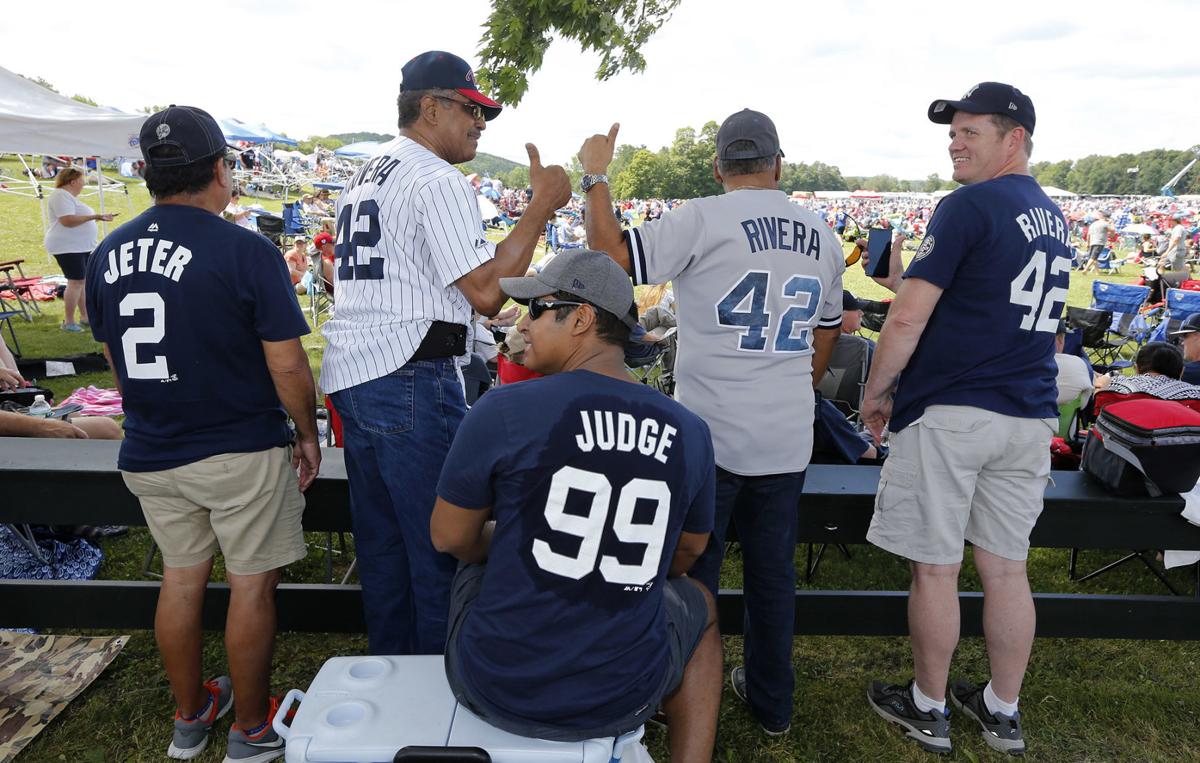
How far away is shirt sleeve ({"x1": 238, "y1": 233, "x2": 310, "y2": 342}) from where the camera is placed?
2.24 metres

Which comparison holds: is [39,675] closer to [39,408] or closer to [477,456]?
[39,408]

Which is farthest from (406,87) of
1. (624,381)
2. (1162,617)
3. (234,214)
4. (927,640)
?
(234,214)

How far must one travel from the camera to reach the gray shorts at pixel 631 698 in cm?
176

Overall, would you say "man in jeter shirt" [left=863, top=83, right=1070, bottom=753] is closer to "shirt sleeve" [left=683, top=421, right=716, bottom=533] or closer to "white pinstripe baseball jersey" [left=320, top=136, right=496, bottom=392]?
"shirt sleeve" [left=683, top=421, right=716, bottom=533]

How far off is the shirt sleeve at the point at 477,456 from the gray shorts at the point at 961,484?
5.21 ft

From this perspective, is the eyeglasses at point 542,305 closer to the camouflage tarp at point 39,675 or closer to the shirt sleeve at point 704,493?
the shirt sleeve at point 704,493

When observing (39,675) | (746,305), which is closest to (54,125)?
(39,675)

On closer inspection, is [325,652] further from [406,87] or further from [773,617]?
[406,87]

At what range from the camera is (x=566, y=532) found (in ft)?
5.68

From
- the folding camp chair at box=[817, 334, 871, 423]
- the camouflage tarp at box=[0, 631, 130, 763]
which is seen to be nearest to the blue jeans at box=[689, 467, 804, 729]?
the camouflage tarp at box=[0, 631, 130, 763]

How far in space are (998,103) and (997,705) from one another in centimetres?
214

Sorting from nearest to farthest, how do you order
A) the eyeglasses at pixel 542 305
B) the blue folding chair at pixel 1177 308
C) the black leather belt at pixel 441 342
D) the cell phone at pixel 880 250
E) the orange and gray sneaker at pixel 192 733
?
the eyeglasses at pixel 542 305, the black leather belt at pixel 441 342, the orange and gray sneaker at pixel 192 733, the cell phone at pixel 880 250, the blue folding chair at pixel 1177 308

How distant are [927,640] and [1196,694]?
1533 mm

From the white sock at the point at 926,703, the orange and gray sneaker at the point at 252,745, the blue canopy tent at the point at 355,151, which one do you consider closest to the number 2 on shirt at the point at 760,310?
the white sock at the point at 926,703
